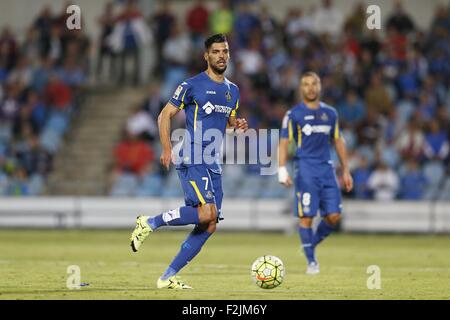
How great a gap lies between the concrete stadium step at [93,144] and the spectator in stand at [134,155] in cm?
69

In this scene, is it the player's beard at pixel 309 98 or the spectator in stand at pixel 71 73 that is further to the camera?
the spectator in stand at pixel 71 73

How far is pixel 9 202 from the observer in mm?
24797

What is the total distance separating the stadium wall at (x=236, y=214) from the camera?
23.5 metres

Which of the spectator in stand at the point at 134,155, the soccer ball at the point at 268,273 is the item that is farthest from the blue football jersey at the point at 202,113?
the spectator in stand at the point at 134,155

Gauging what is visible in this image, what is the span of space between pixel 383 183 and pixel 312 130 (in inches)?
355

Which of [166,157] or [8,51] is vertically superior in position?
[8,51]

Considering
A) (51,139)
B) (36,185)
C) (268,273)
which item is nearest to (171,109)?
(268,273)

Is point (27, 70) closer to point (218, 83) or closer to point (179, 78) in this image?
point (179, 78)

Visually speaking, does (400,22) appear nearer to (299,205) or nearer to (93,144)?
(93,144)

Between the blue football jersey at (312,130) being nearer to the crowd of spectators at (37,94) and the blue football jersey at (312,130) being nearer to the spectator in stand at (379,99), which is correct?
the spectator in stand at (379,99)

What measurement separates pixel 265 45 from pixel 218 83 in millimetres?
15779

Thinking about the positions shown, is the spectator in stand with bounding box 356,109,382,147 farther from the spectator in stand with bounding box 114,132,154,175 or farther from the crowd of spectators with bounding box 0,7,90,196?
the crowd of spectators with bounding box 0,7,90,196

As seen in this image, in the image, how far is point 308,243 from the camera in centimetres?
1458
